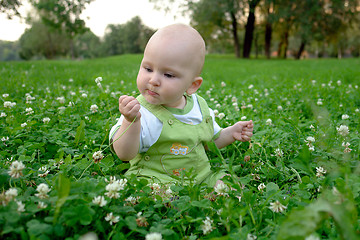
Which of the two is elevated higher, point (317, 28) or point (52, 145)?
point (317, 28)

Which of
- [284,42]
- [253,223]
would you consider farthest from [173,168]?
[284,42]

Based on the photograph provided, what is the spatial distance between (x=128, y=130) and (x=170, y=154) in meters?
0.43

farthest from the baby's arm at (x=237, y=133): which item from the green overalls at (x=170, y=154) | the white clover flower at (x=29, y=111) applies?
the white clover flower at (x=29, y=111)

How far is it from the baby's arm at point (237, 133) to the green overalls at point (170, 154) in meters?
0.36

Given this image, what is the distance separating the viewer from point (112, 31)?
73.1 meters

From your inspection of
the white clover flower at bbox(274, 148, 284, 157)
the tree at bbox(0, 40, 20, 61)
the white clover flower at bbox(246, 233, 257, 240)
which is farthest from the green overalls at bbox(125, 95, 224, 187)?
the tree at bbox(0, 40, 20, 61)

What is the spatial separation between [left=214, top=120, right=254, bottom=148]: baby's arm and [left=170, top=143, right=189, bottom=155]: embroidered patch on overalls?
1.54 feet

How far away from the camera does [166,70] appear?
6.69ft

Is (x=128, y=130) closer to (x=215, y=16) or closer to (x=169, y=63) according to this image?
(x=169, y=63)

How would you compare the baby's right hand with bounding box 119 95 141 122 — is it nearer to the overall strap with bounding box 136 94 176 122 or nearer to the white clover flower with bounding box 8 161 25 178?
the overall strap with bounding box 136 94 176 122

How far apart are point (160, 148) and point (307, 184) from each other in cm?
103

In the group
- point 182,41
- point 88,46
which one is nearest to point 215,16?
point 182,41

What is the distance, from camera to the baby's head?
2.01 metres

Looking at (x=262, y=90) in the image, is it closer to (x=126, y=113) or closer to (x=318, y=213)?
(x=126, y=113)
